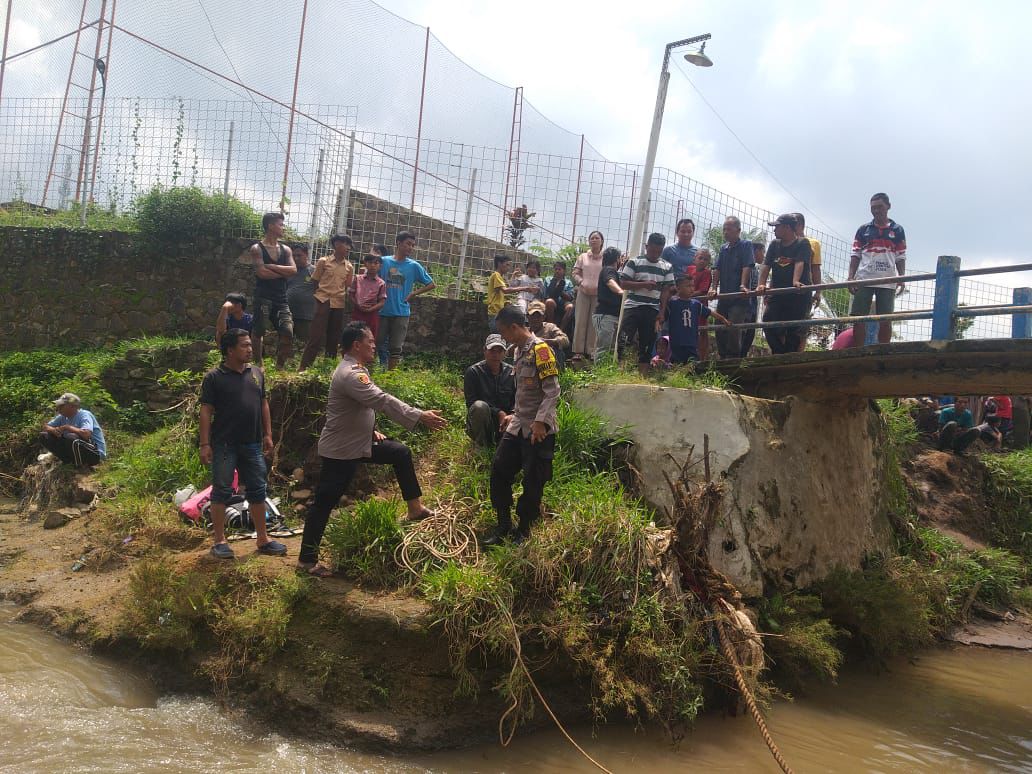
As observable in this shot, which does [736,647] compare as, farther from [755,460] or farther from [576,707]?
[755,460]

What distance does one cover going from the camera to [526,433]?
6.13 metres

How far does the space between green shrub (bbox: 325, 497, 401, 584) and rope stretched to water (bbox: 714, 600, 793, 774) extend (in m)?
2.44

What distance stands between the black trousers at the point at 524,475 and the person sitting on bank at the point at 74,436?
17.7ft

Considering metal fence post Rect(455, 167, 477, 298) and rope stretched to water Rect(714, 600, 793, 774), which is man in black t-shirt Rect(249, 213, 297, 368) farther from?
rope stretched to water Rect(714, 600, 793, 774)

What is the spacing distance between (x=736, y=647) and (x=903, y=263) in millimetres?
4335

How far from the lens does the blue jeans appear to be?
254 inches

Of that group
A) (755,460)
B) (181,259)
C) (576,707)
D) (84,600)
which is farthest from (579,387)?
(181,259)

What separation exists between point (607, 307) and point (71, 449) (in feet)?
20.1

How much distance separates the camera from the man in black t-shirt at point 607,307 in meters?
9.38

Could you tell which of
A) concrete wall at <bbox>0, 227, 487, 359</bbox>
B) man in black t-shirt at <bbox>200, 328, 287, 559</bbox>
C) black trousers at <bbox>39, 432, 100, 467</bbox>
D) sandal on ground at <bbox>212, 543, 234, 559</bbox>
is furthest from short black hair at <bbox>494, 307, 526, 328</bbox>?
concrete wall at <bbox>0, 227, 487, 359</bbox>

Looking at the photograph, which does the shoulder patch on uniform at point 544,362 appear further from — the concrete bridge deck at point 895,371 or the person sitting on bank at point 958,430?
the person sitting on bank at point 958,430

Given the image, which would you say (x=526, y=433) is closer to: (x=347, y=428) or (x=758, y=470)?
(x=347, y=428)

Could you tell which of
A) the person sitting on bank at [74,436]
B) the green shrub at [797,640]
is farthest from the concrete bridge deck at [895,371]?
the person sitting on bank at [74,436]

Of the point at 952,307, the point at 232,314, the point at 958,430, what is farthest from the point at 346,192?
the point at 958,430
